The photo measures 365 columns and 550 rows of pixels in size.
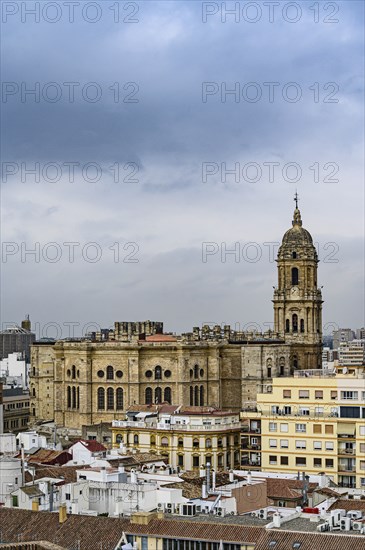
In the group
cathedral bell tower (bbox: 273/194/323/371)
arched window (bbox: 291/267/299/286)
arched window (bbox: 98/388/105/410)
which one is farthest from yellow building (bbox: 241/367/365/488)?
arched window (bbox: 291/267/299/286)

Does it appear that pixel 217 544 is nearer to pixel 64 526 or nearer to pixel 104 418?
pixel 64 526

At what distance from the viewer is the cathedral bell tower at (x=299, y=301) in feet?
401

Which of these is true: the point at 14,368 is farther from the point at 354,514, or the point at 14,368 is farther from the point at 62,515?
the point at 354,514

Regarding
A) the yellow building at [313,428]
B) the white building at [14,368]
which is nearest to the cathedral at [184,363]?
the yellow building at [313,428]

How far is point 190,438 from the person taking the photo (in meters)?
84.9

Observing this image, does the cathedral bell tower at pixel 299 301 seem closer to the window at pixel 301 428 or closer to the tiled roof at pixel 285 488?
the window at pixel 301 428

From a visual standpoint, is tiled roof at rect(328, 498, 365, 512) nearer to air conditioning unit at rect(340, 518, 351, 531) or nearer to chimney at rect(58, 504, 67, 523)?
air conditioning unit at rect(340, 518, 351, 531)

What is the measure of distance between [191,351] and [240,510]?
58320 mm

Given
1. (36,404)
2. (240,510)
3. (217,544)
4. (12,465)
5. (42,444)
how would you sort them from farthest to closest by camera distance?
(36,404) < (42,444) < (12,465) < (240,510) < (217,544)

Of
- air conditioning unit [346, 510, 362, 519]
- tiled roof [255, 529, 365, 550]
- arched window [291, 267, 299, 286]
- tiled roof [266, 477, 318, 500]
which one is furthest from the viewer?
arched window [291, 267, 299, 286]

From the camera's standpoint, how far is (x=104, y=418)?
112m

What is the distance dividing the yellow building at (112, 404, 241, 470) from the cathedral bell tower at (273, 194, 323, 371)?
114ft

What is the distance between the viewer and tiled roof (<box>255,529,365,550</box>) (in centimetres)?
4334

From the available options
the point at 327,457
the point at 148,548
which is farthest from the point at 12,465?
the point at 327,457
